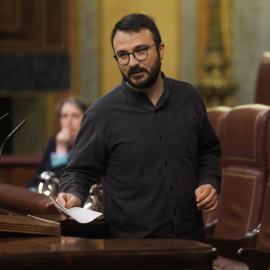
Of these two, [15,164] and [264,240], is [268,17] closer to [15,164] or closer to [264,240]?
[15,164]

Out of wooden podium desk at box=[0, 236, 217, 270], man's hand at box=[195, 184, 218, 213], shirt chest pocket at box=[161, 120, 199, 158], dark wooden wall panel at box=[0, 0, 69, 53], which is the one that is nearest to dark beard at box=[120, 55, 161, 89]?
shirt chest pocket at box=[161, 120, 199, 158]

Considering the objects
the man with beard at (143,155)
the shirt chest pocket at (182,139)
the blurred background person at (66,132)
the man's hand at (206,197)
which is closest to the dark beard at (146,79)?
the man with beard at (143,155)

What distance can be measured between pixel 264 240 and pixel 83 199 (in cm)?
144

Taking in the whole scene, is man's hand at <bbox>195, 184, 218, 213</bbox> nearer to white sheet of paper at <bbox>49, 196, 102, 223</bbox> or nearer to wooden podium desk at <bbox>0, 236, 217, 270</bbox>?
white sheet of paper at <bbox>49, 196, 102, 223</bbox>

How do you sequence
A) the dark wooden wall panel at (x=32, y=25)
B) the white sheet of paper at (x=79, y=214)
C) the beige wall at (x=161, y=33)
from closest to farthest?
the white sheet of paper at (x=79, y=214) → the dark wooden wall panel at (x=32, y=25) → the beige wall at (x=161, y=33)

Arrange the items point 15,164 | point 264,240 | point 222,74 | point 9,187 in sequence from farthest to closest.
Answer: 1. point 222,74
2. point 15,164
3. point 264,240
4. point 9,187

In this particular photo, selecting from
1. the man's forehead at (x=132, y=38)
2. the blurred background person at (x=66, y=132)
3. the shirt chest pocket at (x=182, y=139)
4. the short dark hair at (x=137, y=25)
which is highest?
the short dark hair at (x=137, y=25)

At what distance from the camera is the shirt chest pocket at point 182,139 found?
197 cm

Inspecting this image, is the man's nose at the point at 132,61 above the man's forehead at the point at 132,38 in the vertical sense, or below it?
below

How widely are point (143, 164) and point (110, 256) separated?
633 mm

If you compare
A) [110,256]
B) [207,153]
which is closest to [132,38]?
[207,153]

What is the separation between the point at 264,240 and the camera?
122 inches

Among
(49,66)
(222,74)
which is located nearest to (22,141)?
(49,66)

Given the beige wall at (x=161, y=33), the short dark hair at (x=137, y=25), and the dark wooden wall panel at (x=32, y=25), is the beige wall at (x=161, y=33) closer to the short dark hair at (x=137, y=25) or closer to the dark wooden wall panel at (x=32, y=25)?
the dark wooden wall panel at (x=32, y=25)
